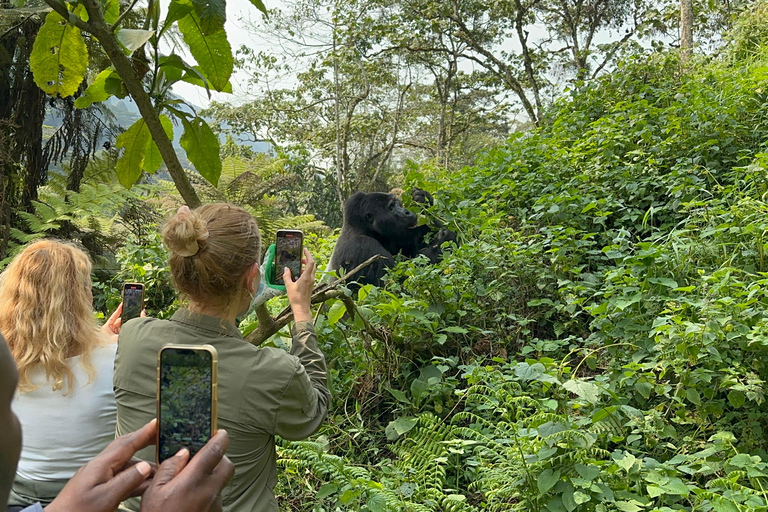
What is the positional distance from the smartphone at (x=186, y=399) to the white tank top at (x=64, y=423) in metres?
0.98

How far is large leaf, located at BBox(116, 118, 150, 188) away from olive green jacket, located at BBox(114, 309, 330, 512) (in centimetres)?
46

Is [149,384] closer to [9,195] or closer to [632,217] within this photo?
[632,217]

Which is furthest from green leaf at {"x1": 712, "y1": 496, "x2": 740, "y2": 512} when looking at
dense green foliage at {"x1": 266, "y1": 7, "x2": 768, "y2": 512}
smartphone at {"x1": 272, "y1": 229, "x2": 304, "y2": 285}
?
smartphone at {"x1": 272, "y1": 229, "x2": 304, "y2": 285}

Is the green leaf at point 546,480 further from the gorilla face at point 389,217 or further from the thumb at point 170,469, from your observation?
the gorilla face at point 389,217

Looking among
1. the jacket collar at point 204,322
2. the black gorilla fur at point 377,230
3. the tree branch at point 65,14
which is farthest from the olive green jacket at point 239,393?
the black gorilla fur at point 377,230

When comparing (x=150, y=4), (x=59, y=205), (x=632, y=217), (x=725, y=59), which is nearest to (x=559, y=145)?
(x=632, y=217)

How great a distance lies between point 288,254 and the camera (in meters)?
1.76

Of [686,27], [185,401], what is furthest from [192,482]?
[686,27]

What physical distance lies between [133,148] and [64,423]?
2.58 feet

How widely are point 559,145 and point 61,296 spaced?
411 centimetres

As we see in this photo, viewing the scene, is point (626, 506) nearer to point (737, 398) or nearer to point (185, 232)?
point (737, 398)

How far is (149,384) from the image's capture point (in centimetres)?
137

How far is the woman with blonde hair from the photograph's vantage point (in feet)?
5.38

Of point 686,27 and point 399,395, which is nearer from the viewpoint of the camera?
point 399,395
